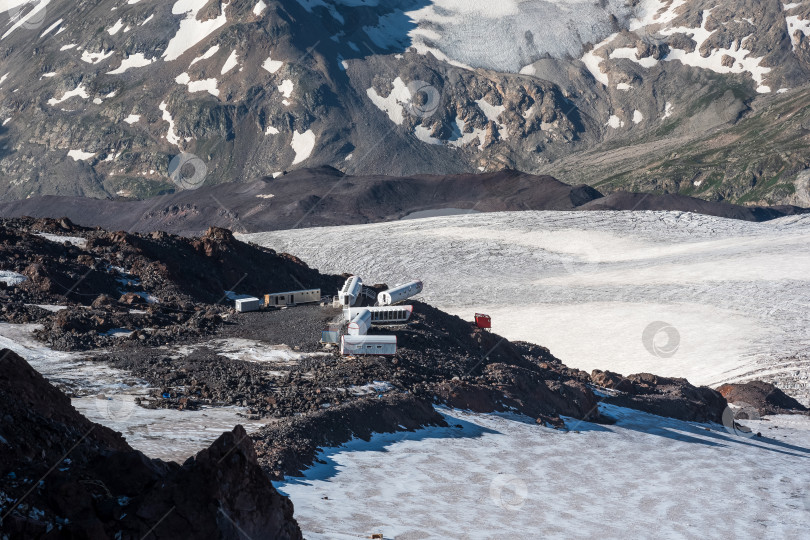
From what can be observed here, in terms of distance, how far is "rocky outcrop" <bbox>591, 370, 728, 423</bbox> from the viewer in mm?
44062

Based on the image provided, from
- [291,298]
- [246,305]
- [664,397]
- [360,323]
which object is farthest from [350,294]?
[664,397]

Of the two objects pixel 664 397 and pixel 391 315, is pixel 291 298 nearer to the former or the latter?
pixel 391 315

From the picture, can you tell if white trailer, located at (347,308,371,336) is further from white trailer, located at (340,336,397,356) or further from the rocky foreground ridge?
the rocky foreground ridge

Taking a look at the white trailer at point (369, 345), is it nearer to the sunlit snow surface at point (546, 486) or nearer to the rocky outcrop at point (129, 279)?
the sunlit snow surface at point (546, 486)

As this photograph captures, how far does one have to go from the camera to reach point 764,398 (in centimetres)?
4947

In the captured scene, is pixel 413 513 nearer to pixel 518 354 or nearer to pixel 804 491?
pixel 804 491

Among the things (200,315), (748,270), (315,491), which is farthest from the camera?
(748,270)

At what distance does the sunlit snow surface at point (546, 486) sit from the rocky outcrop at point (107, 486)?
13.9 feet

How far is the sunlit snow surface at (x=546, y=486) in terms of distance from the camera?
22453mm

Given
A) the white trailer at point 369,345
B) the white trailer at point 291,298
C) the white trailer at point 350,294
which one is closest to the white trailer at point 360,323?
the white trailer at point 369,345

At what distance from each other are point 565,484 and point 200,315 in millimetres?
23193

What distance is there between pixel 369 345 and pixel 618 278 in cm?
4605

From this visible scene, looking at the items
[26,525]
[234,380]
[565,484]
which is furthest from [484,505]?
[26,525]

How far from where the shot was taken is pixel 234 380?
32906 millimetres
